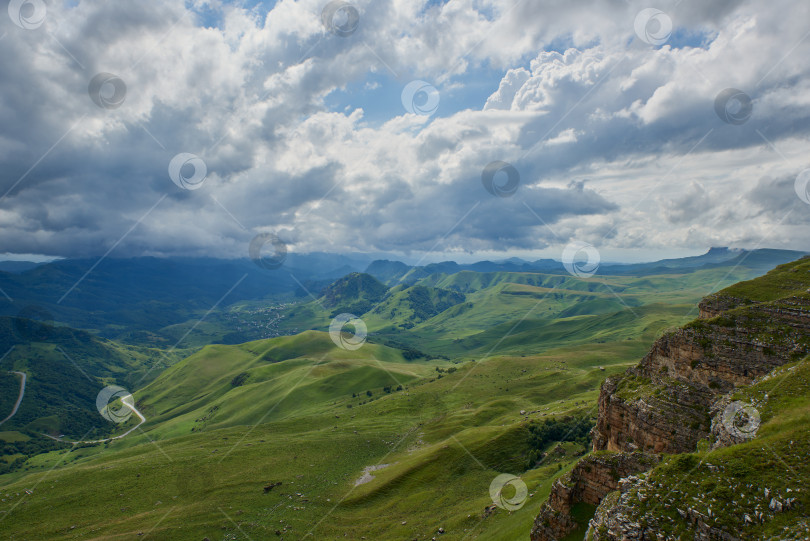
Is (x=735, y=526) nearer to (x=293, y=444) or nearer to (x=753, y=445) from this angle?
(x=753, y=445)

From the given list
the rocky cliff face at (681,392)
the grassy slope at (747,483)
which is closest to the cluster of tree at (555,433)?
the rocky cliff face at (681,392)

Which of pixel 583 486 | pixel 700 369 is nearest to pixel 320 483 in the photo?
pixel 583 486

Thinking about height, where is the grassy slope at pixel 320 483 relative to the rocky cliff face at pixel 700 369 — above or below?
above

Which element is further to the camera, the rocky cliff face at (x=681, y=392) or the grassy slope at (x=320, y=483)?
the grassy slope at (x=320, y=483)

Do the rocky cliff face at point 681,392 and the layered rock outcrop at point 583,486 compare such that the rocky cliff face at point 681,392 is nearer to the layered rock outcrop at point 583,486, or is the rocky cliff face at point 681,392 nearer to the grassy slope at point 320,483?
the layered rock outcrop at point 583,486

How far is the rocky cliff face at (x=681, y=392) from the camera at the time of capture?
3319 cm

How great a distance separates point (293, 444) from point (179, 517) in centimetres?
4600

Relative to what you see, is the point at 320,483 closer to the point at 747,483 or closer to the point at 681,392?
the point at 681,392

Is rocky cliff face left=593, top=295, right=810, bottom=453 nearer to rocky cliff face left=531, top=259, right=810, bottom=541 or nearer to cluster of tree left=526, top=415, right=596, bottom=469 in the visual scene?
rocky cliff face left=531, top=259, right=810, bottom=541

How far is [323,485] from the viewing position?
9419 cm

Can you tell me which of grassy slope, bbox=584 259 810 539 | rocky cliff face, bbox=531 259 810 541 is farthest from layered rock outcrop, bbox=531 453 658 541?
grassy slope, bbox=584 259 810 539

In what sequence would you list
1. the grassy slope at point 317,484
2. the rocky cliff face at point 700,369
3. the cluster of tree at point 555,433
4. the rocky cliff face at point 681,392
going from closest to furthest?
1. the rocky cliff face at point 681,392
2. the rocky cliff face at point 700,369
3. the grassy slope at point 317,484
4. the cluster of tree at point 555,433

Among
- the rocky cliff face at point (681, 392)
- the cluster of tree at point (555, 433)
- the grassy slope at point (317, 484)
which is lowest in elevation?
the cluster of tree at point (555, 433)

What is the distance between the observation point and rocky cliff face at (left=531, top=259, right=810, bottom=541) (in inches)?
1307
